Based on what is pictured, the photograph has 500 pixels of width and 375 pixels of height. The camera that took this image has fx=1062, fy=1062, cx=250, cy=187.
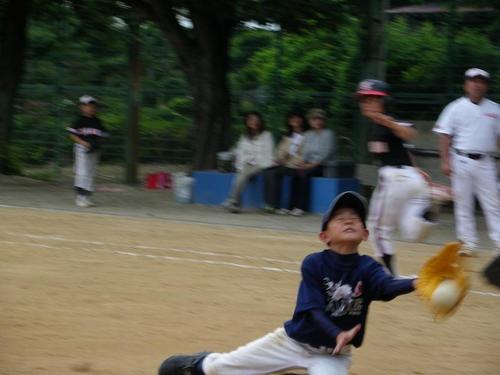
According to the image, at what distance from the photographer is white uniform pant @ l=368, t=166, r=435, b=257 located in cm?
906

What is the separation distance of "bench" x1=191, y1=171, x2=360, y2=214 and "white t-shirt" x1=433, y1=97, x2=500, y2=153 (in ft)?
13.0

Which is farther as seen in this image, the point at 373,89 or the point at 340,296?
the point at 373,89

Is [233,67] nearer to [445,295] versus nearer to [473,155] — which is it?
[473,155]

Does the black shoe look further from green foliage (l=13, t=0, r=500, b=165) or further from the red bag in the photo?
the red bag

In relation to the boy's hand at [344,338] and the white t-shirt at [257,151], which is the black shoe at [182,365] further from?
the white t-shirt at [257,151]

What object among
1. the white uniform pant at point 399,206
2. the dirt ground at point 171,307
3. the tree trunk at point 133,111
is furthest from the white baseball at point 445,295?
the tree trunk at point 133,111

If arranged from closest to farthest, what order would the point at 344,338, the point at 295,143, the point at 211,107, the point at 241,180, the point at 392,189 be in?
the point at 344,338 < the point at 392,189 < the point at 295,143 < the point at 241,180 < the point at 211,107

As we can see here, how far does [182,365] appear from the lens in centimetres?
578

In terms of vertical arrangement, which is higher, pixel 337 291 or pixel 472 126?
pixel 472 126

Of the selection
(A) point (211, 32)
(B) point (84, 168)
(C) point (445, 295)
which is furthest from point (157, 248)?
(C) point (445, 295)

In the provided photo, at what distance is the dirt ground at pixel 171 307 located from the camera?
680cm

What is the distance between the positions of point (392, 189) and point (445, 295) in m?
4.05

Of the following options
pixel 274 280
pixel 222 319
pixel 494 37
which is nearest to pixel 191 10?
pixel 494 37

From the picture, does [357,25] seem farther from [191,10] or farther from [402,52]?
[191,10]
